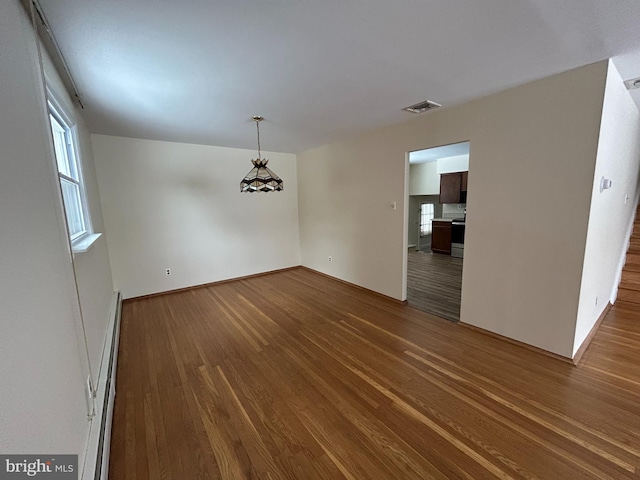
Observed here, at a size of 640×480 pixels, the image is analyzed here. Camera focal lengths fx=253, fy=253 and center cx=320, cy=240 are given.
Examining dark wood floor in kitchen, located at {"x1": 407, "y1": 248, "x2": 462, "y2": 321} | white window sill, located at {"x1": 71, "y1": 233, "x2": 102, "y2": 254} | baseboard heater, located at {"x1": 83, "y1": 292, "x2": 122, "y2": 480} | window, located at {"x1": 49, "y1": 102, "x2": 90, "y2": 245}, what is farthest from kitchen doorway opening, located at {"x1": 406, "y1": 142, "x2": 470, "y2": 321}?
window, located at {"x1": 49, "y1": 102, "x2": 90, "y2": 245}

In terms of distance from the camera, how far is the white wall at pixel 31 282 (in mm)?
821

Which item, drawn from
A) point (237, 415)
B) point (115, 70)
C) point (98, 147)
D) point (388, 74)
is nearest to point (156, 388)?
point (237, 415)

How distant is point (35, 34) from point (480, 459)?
348 centimetres

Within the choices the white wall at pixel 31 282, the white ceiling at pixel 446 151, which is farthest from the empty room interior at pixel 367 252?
the white ceiling at pixel 446 151

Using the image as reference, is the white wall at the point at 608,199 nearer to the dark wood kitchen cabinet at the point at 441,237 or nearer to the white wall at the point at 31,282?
the dark wood kitchen cabinet at the point at 441,237

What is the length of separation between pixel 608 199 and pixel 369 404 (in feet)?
9.98

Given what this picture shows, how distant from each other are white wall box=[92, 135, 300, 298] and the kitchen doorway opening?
3.07 m

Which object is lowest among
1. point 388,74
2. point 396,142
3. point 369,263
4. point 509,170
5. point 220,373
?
point 220,373

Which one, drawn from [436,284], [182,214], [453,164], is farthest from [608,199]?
[182,214]

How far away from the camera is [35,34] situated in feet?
4.60

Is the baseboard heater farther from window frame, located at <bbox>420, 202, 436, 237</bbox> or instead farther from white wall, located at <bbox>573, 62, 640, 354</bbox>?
window frame, located at <bbox>420, 202, 436, 237</bbox>

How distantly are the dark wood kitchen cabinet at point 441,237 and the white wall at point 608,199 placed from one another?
3.32 meters

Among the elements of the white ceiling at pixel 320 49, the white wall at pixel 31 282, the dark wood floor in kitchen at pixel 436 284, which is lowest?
the dark wood floor in kitchen at pixel 436 284

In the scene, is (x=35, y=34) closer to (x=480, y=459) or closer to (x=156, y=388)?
(x=156, y=388)
